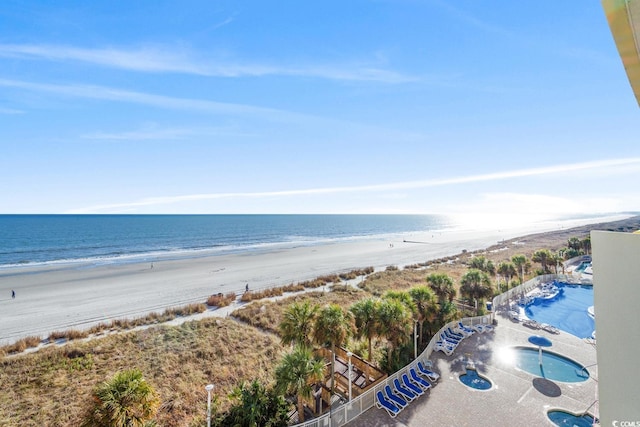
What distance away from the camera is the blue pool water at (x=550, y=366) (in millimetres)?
14070

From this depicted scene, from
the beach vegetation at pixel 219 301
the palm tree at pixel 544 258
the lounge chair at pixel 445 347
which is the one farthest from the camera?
the palm tree at pixel 544 258

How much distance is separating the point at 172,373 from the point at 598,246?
17.5 meters

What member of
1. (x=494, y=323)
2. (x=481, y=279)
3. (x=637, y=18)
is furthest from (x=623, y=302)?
(x=481, y=279)

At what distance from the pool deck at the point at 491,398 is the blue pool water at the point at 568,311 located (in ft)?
18.5

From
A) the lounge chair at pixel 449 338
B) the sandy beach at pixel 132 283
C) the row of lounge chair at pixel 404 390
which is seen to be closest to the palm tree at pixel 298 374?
the row of lounge chair at pixel 404 390

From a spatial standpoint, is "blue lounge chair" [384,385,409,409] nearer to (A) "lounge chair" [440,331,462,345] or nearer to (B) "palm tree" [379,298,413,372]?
(B) "palm tree" [379,298,413,372]

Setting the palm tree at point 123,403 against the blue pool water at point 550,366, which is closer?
the palm tree at point 123,403

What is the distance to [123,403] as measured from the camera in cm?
822

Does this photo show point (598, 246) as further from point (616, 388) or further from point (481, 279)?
point (481, 279)

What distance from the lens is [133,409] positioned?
8.29 metres

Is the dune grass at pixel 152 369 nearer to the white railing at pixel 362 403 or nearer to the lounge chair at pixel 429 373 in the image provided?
the white railing at pixel 362 403

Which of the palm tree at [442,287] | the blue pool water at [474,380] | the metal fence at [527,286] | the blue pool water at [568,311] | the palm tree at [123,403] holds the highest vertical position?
the palm tree at [123,403]

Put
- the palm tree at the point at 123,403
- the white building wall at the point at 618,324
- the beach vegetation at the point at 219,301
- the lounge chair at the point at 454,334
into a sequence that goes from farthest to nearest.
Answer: the beach vegetation at the point at 219,301 < the lounge chair at the point at 454,334 < the palm tree at the point at 123,403 < the white building wall at the point at 618,324

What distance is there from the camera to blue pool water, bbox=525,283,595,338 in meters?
21.3
